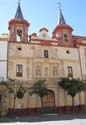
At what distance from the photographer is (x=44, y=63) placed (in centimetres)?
2989

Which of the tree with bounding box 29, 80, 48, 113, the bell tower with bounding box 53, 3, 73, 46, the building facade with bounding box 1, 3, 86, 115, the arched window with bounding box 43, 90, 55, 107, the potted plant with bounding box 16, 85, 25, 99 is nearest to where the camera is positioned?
the potted plant with bounding box 16, 85, 25, 99

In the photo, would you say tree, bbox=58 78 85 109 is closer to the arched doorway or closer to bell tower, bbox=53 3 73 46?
the arched doorway

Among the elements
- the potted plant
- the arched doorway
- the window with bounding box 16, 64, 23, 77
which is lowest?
the arched doorway

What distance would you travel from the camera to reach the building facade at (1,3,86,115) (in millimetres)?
27359

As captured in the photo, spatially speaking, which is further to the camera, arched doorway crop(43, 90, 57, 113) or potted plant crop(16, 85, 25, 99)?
arched doorway crop(43, 90, 57, 113)

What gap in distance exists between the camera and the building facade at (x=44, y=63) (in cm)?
2736

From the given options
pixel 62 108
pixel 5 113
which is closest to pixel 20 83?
pixel 5 113

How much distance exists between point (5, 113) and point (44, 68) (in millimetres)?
8710

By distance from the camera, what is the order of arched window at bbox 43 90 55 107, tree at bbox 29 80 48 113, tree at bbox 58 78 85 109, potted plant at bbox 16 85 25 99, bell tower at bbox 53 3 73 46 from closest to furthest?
potted plant at bbox 16 85 25 99 → tree at bbox 29 80 48 113 → tree at bbox 58 78 85 109 → arched window at bbox 43 90 55 107 → bell tower at bbox 53 3 73 46

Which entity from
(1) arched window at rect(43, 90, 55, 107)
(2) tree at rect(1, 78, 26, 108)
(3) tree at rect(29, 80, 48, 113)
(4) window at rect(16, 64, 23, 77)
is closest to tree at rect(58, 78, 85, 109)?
(1) arched window at rect(43, 90, 55, 107)

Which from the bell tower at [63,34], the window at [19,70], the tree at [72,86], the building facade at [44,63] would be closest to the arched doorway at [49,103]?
the building facade at [44,63]

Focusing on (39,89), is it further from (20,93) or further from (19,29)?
(19,29)

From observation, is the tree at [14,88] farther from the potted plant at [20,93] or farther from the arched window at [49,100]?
the arched window at [49,100]

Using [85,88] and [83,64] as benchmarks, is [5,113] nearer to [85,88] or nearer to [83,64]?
[85,88]
